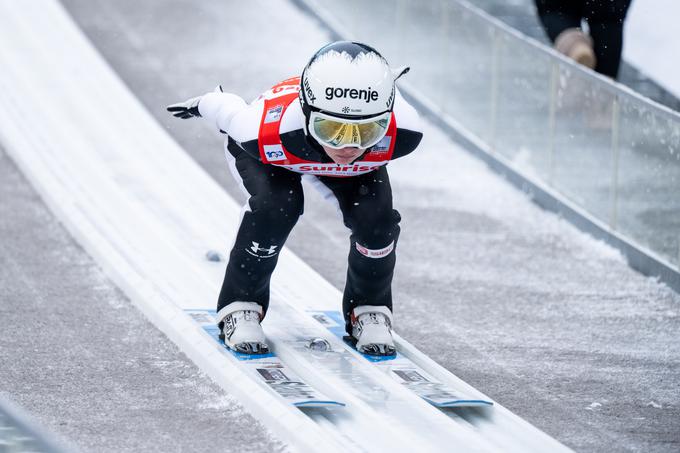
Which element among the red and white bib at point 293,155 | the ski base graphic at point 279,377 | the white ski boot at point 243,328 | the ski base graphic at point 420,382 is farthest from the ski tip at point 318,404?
the red and white bib at point 293,155

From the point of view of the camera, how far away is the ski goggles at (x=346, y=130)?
5.05 meters

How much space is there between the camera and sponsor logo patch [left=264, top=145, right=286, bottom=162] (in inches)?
210

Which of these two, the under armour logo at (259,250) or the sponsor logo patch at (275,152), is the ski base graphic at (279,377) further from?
the sponsor logo patch at (275,152)

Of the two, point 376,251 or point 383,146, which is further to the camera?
point 376,251

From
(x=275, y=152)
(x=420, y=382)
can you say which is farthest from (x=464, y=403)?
(x=275, y=152)

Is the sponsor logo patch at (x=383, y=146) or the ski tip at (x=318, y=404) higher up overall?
the sponsor logo patch at (x=383, y=146)

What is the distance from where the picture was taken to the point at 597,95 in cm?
804

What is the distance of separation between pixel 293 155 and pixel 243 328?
2.67ft

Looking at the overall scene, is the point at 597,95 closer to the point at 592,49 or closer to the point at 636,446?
the point at 592,49

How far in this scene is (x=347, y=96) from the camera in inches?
198

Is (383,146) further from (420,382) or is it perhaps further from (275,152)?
(420,382)

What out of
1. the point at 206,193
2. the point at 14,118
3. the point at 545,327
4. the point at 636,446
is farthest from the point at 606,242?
the point at 14,118

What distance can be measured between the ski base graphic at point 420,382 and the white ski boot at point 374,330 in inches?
1.3

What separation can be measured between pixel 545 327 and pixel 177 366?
1894 millimetres
